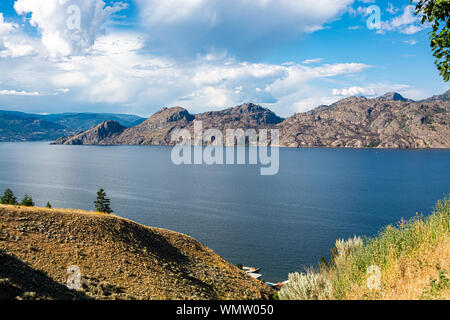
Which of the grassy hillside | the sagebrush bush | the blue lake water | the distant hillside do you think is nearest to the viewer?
the grassy hillside

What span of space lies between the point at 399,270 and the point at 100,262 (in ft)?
80.2

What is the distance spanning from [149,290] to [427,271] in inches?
836

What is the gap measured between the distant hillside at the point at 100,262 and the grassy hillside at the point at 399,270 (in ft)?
47.5

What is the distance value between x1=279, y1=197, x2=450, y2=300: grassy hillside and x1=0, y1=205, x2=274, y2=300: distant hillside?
14492mm

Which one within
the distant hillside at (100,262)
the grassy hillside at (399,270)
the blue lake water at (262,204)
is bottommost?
the blue lake water at (262,204)

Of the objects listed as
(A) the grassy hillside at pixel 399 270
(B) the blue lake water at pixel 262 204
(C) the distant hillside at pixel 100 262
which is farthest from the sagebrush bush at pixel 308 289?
(B) the blue lake water at pixel 262 204

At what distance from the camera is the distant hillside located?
2084 cm

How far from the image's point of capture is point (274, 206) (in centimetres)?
12212

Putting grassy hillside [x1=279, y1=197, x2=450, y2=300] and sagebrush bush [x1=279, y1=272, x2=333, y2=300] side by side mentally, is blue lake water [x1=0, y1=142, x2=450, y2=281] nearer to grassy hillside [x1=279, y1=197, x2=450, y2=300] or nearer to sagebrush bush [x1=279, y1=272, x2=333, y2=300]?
sagebrush bush [x1=279, y1=272, x2=333, y2=300]

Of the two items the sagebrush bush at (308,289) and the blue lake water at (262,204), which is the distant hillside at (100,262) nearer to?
the sagebrush bush at (308,289)

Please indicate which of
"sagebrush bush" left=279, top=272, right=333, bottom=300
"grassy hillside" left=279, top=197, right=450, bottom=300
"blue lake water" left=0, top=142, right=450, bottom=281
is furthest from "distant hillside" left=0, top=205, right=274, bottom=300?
"blue lake water" left=0, top=142, right=450, bottom=281

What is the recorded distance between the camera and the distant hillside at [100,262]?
20844 millimetres

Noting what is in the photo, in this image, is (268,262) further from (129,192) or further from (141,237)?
(129,192)
